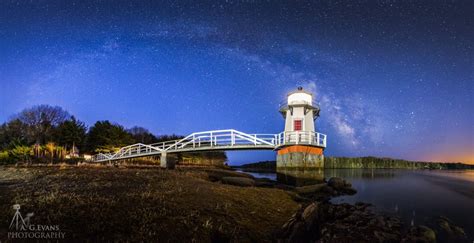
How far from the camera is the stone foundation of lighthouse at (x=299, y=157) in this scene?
23422mm

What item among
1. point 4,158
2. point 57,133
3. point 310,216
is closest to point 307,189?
point 310,216

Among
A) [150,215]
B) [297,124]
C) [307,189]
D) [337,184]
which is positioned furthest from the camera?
[297,124]

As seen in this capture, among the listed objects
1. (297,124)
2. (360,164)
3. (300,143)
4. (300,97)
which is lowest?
(360,164)

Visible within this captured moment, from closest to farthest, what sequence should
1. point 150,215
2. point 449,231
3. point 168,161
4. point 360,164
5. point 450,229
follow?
point 150,215 → point 449,231 → point 450,229 → point 168,161 → point 360,164

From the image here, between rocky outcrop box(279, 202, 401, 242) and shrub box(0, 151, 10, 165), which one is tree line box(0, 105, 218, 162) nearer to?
shrub box(0, 151, 10, 165)

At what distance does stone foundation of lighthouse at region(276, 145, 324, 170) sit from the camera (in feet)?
76.8

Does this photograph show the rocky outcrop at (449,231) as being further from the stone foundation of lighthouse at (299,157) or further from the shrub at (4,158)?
the shrub at (4,158)

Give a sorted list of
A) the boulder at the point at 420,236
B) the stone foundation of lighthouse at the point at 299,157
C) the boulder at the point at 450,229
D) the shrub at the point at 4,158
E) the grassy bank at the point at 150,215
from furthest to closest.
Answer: the shrub at the point at 4,158 → the stone foundation of lighthouse at the point at 299,157 → the boulder at the point at 450,229 → the boulder at the point at 420,236 → the grassy bank at the point at 150,215

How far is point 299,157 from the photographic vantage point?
2339 centimetres

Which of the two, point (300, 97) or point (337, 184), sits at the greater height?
point (300, 97)

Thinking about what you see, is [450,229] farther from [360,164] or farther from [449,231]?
[360,164]

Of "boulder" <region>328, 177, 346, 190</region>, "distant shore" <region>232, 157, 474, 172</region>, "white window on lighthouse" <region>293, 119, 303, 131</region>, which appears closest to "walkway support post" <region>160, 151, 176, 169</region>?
"white window on lighthouse" <region>293, 119, 303, 131</region>

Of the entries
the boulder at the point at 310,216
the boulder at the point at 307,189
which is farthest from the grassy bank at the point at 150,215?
the boulder at the point at 307,189

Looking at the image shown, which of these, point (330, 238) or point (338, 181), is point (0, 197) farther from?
point (338, 181)
